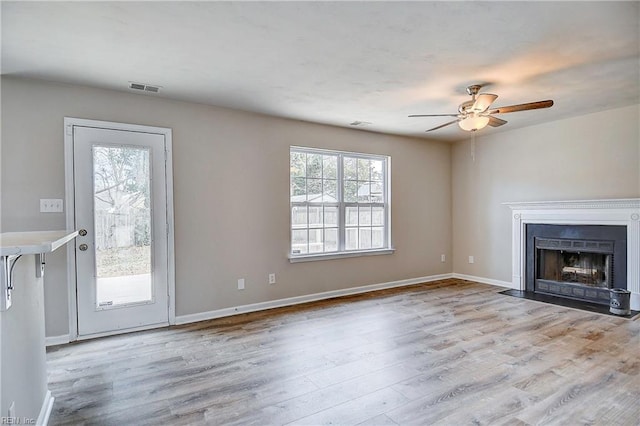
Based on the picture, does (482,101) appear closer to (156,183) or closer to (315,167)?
(315,167)

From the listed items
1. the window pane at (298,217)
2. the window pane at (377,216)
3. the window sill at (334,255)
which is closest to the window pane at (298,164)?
the window pane at (298,217)

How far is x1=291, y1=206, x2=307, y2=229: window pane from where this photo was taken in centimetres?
478

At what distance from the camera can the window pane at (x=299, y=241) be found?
4758 mm

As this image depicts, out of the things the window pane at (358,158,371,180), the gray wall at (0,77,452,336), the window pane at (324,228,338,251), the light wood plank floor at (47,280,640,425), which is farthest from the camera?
the window pane at (358,158,371,180)

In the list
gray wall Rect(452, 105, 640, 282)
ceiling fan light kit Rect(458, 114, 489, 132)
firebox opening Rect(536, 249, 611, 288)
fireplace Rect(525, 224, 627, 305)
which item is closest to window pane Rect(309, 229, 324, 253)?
ceiling fan light kit Rect(458, 114, 489, 132)

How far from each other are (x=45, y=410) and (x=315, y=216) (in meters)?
3.48

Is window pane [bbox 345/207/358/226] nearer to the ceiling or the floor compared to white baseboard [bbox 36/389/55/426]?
nearer to the ceiling

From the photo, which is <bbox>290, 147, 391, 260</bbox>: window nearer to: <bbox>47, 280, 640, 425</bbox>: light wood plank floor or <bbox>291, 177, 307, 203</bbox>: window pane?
<bbox>291, 177, 307, 203</bbox>: window pane

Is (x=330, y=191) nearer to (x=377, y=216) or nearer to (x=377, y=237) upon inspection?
(x=377, y=216)

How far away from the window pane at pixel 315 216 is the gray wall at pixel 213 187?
1.44 feet

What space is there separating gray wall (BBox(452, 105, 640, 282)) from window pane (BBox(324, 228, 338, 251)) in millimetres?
2567

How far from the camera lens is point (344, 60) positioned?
113 inches

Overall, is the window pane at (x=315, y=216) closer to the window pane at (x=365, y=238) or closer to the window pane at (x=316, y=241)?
the window pane at (x=316, y=241)

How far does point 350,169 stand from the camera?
5320 millimetres
